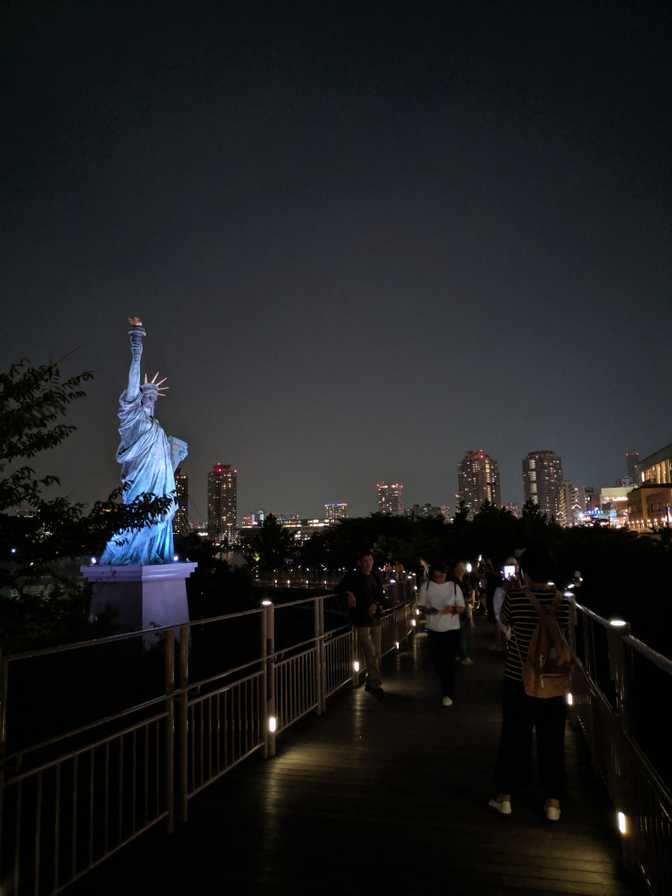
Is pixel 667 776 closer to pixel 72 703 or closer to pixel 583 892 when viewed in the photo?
pixel 583 892

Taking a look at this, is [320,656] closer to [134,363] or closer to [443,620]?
[443,620]

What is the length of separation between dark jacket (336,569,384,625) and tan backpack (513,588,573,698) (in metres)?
4.34

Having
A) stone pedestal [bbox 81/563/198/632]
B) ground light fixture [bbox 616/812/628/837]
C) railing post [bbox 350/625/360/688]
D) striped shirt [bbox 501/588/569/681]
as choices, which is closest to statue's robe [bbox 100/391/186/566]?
stone pedestal [bbox 81/563/198/632]

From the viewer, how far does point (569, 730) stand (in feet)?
23.2

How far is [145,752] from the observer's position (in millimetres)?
4309

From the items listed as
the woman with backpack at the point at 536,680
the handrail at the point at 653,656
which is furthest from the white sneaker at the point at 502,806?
the handrail at the point at 653,656

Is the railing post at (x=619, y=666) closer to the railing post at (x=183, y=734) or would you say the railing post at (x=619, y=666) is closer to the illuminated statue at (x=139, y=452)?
the railing post at (x=183, y=734)

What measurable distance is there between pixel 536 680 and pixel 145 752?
252cm

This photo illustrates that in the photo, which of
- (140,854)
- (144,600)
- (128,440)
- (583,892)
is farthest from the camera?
(128,440)

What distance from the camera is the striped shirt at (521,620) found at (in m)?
4.46

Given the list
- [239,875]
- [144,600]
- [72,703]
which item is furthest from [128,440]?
[239,875]

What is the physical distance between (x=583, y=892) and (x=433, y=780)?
1871mm

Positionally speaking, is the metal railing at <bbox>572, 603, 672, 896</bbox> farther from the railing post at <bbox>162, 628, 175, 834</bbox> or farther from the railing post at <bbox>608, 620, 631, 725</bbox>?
the railing post at <bbox>162, 628, 175, 834</bbox>

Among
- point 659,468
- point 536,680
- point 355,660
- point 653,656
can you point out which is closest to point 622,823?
point 536,680
